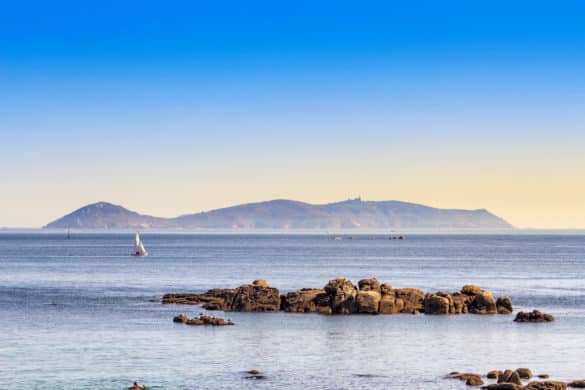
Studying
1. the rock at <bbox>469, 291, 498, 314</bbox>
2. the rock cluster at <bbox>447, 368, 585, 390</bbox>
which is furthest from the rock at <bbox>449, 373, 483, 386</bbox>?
the rock at <bbox>469, 291, 498, 314</bbox>

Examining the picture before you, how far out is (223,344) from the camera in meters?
68.7

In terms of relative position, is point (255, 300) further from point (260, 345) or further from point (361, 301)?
point (260, 345)

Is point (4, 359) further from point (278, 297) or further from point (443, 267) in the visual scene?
point (443, 267)

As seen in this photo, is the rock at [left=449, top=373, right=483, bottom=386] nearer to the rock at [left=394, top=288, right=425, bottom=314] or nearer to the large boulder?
the rock at [left=394, top=288, right=425, bottom=314]

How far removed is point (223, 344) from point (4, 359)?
1629cm

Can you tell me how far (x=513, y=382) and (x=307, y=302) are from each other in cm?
4333

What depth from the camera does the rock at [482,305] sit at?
296 feet

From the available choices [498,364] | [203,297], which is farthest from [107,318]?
[498,364]

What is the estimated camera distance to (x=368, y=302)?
89.2 meters

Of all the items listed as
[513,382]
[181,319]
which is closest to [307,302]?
[181,319]

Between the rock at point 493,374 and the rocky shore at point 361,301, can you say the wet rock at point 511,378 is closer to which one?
the rock at point 493,374

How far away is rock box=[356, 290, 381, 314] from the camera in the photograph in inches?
3511

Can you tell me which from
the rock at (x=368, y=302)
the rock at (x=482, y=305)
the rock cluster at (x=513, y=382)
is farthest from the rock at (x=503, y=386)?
the rock at (x=482, y=305)

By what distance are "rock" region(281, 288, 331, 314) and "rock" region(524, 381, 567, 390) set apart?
41.2 meters
